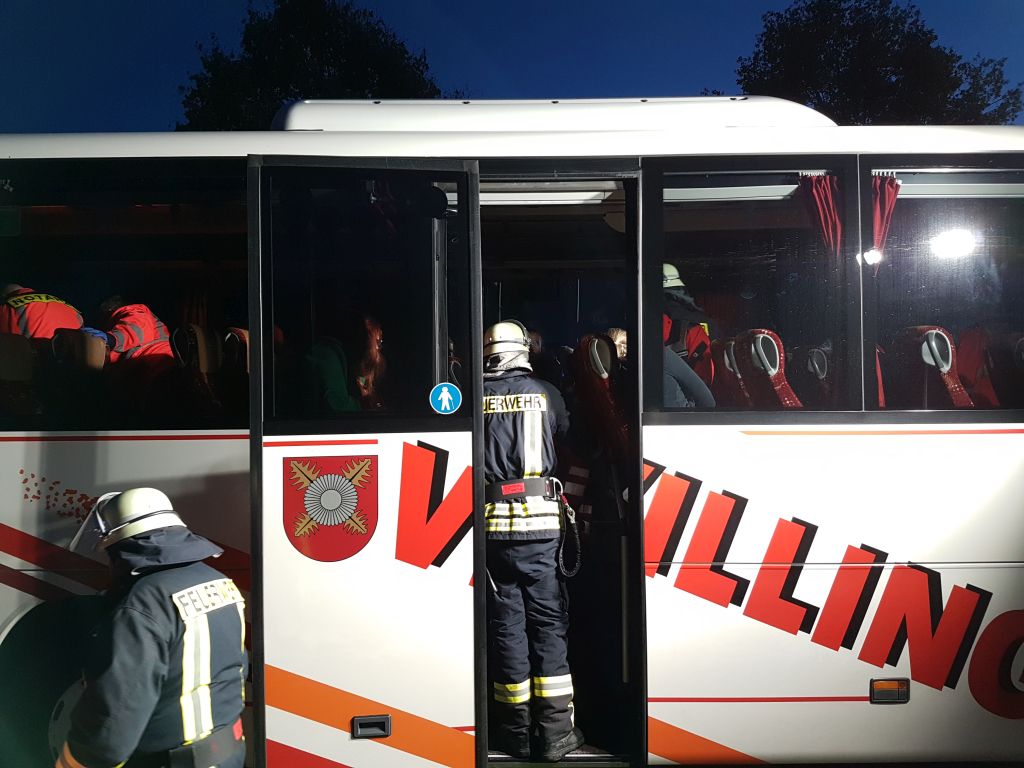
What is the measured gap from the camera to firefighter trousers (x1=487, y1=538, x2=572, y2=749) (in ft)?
14.0

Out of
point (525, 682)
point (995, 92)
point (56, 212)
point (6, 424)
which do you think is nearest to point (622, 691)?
point (525, 682)

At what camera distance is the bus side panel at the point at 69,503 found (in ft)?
12.3

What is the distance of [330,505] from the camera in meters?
3.68

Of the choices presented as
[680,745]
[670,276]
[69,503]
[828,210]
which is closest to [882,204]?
[828,210]

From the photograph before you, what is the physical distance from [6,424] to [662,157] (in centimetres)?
334

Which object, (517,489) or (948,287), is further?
(517,489)

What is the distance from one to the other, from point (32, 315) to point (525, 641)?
3.01 metres

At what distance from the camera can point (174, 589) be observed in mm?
2869

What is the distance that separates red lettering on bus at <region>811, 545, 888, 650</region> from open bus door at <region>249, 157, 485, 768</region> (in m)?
1.67

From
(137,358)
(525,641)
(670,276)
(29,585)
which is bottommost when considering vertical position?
(525,641)

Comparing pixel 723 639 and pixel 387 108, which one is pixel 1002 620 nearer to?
pixel 723 639

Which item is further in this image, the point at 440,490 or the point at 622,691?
the point at 622,691

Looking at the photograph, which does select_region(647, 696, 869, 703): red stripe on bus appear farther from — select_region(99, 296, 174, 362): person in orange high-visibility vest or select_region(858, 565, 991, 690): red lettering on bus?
select_region(99, 296, 174, 362): person in orange high-visibility vest

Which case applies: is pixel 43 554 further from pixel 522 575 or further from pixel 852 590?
pixel 852 590
